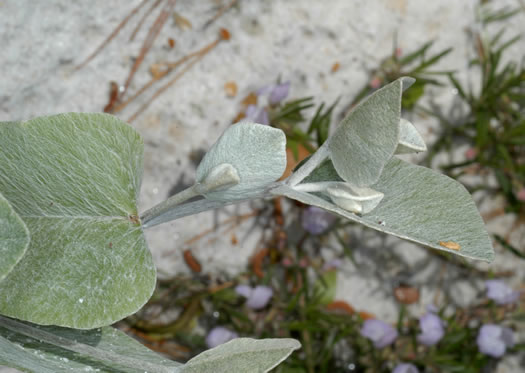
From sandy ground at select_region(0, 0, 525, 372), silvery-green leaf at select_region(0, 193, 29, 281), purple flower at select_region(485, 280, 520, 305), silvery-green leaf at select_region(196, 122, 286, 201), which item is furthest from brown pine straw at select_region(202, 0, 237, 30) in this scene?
purple flower at select_region(485, 280, 520, 305)

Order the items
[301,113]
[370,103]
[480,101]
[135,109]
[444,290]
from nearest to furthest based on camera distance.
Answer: [370,103], [135,109], [301,113], [480,101], [444,290]

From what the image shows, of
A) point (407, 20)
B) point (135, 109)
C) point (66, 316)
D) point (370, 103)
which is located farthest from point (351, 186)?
point (407, 20)

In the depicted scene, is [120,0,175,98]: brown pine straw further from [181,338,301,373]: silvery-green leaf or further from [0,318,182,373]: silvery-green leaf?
[181,338,301,373]: silvery-green leaf

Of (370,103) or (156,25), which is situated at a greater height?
(370,103)

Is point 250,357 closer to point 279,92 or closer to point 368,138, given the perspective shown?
point 368,138

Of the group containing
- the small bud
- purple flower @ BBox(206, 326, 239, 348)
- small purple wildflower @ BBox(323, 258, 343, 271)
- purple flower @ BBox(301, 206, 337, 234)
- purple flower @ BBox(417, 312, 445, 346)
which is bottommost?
purple flower @ BBox(417, 312, 445, 346)

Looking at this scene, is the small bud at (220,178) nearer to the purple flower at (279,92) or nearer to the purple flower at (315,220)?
the purple flower at (279,92)

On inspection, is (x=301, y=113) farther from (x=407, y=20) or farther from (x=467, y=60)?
(x=467, y=60)
